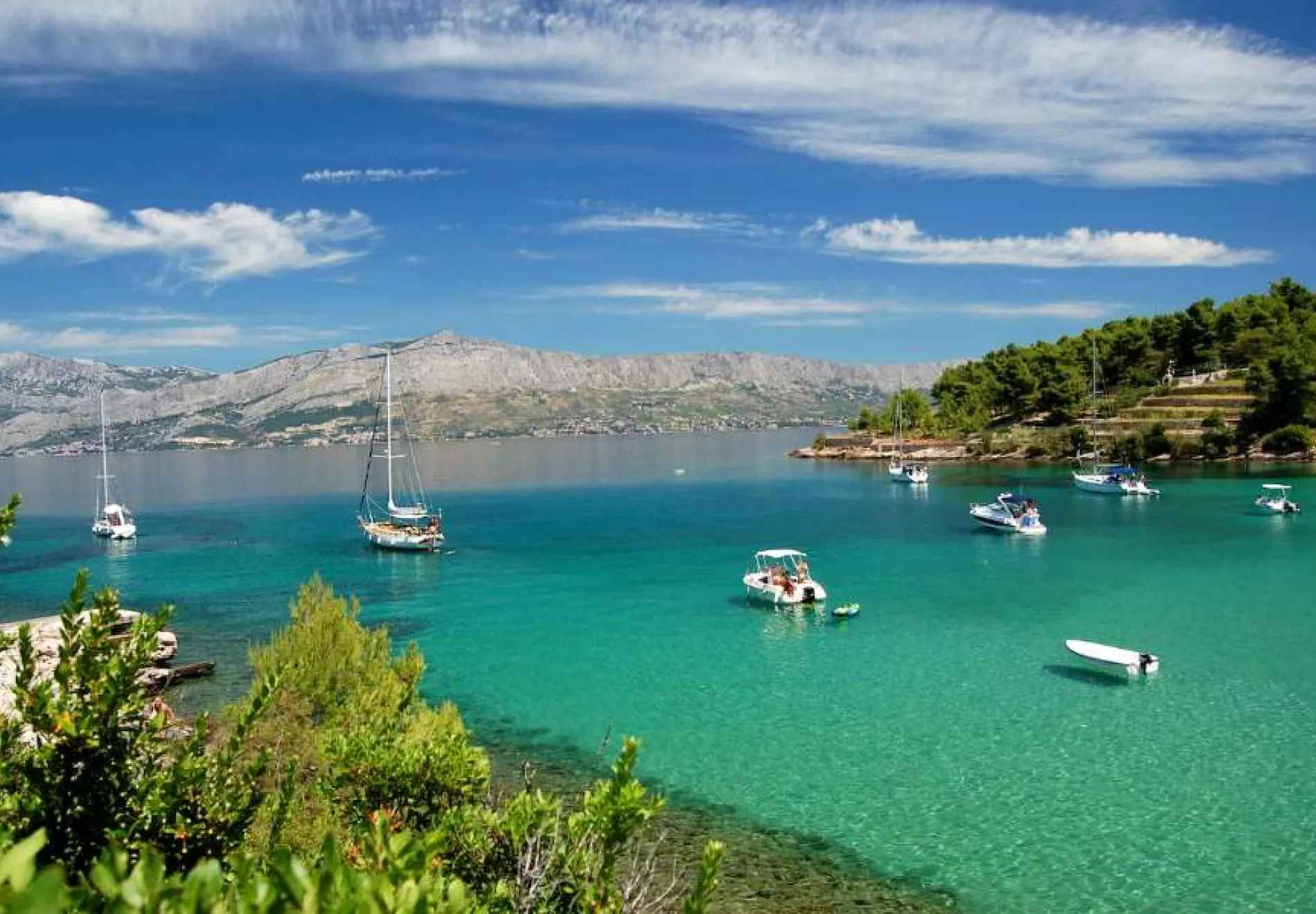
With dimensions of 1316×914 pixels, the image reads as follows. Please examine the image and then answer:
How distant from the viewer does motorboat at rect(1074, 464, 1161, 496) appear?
3772 inches

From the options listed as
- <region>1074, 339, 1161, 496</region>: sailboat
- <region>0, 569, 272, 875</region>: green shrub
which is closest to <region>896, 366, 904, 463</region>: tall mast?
<region>1074, 339, 1161, 496</region>: sailboat

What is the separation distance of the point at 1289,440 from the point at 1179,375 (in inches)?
1478

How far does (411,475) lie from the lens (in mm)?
185250

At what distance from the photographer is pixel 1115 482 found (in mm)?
98812

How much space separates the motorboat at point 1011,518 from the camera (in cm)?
7356

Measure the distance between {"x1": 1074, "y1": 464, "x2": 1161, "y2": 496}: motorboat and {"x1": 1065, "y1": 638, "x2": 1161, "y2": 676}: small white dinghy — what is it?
66948 mm

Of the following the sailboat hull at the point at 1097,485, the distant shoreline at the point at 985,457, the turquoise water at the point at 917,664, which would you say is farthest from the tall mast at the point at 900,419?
the turquoise water at the point at 917,664

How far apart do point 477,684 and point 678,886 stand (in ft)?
66.0

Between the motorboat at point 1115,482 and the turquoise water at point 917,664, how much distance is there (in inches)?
168

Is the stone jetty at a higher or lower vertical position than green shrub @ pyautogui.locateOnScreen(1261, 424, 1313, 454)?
lower

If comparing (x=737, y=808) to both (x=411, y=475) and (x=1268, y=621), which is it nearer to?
(x=1268, y=621)

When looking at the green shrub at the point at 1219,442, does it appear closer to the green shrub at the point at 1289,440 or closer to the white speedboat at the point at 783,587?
the green shrub at the point at 1289,440

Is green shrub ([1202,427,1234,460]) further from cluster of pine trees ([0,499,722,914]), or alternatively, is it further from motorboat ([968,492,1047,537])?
cluster of pine trees ([0,499,722,914])

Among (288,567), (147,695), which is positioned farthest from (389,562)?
(147,695)
